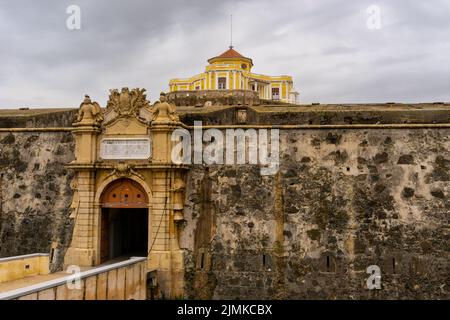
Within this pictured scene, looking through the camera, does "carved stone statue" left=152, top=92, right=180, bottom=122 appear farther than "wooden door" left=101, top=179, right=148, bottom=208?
No

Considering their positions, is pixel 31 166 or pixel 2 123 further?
pixel 2 123

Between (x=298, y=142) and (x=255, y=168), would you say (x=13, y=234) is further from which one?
(x=298, y=142)

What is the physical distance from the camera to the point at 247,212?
1333cm

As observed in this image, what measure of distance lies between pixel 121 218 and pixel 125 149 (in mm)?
2732

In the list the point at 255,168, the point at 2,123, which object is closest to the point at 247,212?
the point at 255,168

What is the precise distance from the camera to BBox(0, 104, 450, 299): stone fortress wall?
41.6 ft

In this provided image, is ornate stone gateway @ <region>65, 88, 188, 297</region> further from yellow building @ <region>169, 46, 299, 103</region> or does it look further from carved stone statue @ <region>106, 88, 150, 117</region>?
yellow building @ <region>169, 46, 299, 103</region>

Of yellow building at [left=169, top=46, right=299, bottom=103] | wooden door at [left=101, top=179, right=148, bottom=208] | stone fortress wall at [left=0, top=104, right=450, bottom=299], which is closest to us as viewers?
stone fortress wall at [left=0, top=104, right=450, bottom=299]

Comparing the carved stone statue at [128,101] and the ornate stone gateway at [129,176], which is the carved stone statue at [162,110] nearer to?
the ornate stone gateway at [129,176]

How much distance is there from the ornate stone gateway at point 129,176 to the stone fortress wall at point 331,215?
0.63m

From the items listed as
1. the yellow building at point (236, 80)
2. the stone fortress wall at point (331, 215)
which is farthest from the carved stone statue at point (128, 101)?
the yellow building at point (236, 80)

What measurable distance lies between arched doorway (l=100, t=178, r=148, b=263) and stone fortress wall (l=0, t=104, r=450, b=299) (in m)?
1.51

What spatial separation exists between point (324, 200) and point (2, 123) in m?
11.0

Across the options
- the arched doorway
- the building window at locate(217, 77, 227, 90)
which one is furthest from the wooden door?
the building window at locate(217, 77, 227, 90)
